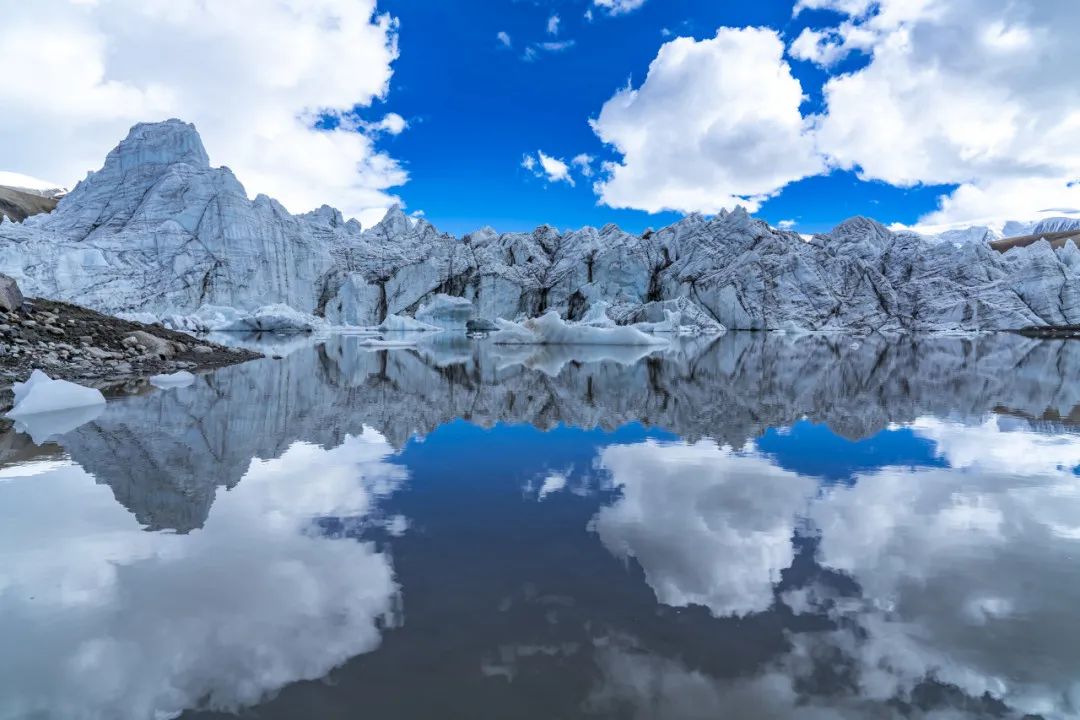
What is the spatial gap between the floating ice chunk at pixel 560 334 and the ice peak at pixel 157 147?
4725 cm

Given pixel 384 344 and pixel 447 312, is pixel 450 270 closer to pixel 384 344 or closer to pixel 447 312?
pixel 447 312

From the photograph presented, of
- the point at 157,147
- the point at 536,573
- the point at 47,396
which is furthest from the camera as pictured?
the point at 157,147

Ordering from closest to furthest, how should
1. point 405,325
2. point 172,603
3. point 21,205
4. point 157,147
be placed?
point 172,603, point 405,325, point 157,147, point 21,205

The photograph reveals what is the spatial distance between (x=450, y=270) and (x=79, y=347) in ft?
191

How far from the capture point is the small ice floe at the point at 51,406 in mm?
7365

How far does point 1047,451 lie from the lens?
6688mm

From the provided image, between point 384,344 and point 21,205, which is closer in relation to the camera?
point 384,344

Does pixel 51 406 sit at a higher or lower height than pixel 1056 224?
lower

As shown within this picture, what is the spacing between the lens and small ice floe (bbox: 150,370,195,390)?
11.2m

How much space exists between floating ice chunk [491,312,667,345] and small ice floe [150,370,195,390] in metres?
20.4

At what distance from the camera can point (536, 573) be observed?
3408mm

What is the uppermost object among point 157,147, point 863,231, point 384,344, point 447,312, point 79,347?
point 157,147

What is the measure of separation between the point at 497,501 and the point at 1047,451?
253 inches

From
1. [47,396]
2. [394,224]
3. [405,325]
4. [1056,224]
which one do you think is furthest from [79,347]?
[1056,224]
